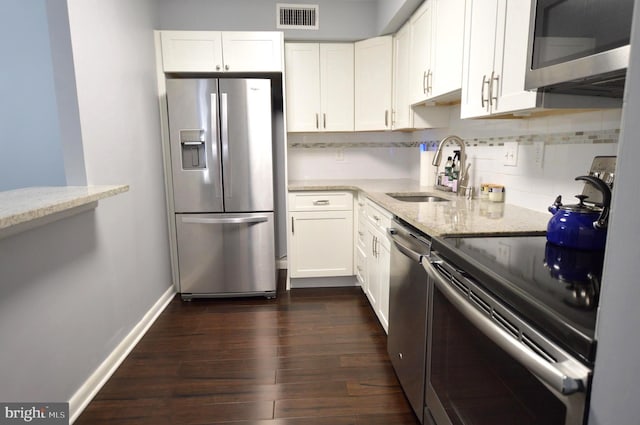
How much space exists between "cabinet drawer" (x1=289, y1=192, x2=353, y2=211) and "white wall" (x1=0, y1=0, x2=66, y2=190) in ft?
5.43

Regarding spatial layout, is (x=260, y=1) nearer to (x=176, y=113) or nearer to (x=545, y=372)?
(x=176, y=113)

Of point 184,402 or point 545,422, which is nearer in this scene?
point 545,422

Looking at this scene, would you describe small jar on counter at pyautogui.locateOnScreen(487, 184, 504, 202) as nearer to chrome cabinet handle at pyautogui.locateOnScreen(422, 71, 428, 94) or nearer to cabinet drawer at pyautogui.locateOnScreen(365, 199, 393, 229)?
cabinet drawer at pyautogui.locateOnScreen(365, 199, 393, 229)

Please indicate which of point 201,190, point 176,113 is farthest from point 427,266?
point 176,113

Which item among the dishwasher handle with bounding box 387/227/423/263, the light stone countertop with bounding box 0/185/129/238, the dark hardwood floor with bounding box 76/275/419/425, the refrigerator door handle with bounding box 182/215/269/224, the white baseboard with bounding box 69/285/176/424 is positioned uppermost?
the light stone countertop with bounding box 0/185/129/238

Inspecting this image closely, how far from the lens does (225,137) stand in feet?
9.56

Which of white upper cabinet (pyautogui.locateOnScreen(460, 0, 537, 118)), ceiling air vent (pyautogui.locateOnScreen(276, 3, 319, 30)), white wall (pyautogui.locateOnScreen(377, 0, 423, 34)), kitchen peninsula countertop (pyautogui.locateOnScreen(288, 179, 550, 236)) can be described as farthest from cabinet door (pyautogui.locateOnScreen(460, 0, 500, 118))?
ceiling air vent (pyautogui.locateOnScreen(276, 3, 319, 30))

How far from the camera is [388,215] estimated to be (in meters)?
2.17

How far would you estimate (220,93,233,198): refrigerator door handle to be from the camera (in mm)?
2879

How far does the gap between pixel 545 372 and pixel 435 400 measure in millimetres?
754

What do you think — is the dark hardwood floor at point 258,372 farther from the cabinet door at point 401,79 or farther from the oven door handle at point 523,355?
the cabinet door at point 401,79

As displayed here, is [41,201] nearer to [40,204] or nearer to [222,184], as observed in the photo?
[40,204]

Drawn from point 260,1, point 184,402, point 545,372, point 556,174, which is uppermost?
point 260,1

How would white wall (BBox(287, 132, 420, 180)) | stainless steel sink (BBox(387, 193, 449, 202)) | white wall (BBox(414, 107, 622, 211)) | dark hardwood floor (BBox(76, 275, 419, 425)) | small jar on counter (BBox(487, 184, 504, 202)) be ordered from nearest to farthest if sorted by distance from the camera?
1. white wall (BBox(414, 107, 622, 211))
2. dark hardwood floor (BBox(76, 275, 419, 425))
3. small jar on counter (BBox(487, 184, 504, 202))
4. stainless steel sink (BBox(387, 193, 449, 202))
5. white wall (BBox(287, 132, 420, 180))
